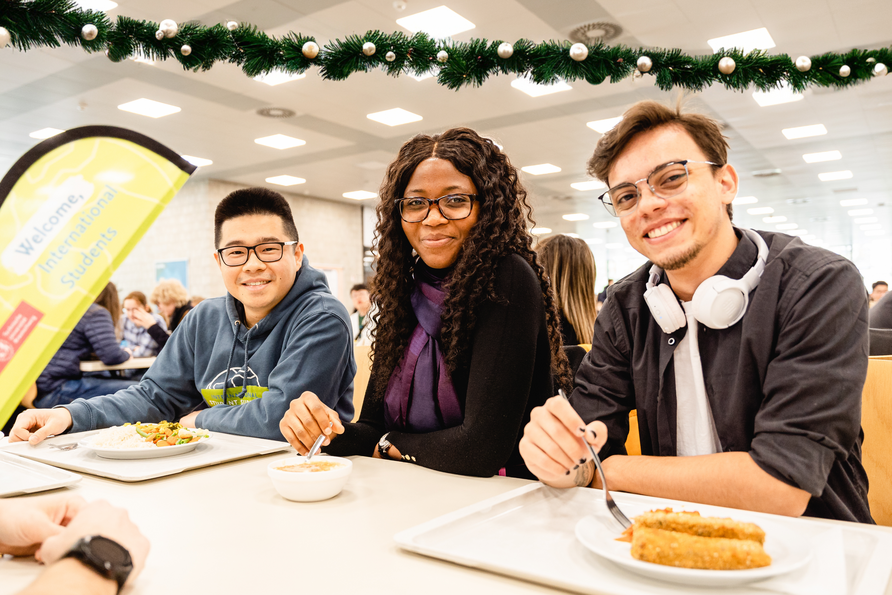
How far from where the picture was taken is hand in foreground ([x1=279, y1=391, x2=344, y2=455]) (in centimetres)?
134

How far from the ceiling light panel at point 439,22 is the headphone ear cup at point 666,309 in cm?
413

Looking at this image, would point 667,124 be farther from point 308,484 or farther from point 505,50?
point 308,484

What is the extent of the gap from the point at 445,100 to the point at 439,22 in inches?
73.7

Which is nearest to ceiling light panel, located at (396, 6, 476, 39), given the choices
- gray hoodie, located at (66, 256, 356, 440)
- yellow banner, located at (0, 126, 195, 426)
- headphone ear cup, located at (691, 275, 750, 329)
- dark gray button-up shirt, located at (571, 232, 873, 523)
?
gray hoodie, located at (66, 256, 356, 440)

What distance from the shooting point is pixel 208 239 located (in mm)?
11461

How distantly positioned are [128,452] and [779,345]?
4.47 feet

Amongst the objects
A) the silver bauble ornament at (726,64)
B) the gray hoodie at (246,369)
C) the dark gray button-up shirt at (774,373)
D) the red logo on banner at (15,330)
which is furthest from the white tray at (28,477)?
the silver bauble ornament at (726,64)

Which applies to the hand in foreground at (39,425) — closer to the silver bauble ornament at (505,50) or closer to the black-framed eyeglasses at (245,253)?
the black-framed eyeglasses at (245,253)

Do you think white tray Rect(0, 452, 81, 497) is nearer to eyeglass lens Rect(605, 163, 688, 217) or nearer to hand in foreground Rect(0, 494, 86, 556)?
hand in foreground Rect(0, 494, 86, 556)

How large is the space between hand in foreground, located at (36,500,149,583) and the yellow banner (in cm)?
33

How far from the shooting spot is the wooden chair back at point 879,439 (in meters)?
1.46

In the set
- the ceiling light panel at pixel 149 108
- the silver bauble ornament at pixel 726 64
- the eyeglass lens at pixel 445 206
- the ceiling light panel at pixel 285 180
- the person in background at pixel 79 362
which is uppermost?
the ceiling light panel at pixel 149 108

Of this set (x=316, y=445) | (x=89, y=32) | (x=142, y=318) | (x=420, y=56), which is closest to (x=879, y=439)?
(x=316, y=445)

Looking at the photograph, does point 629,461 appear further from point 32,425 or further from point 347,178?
point 347,178
